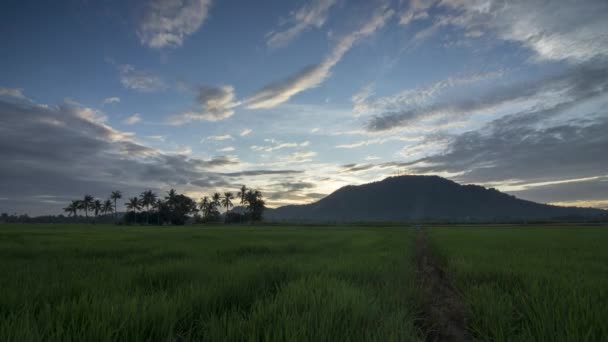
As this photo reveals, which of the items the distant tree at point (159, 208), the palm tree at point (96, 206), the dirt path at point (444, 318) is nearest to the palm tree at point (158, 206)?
the distant tree at point (159, 208)

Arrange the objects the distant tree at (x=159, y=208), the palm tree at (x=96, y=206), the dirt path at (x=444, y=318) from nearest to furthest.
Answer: the dirt path at (x=444, y=318)
the distant tree at (x=159, y=208)
the palm tree at (x=96, y=206)

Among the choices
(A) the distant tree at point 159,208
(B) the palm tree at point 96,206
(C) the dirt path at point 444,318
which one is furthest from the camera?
(B) the palm tree at point 96,206

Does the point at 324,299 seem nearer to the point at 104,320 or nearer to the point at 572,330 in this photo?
the point at 104,320

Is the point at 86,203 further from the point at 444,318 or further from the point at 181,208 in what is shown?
the point at 444,318

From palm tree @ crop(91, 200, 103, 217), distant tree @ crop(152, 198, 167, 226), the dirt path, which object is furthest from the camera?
palm tree @ crop(91, 200, 103, 217)

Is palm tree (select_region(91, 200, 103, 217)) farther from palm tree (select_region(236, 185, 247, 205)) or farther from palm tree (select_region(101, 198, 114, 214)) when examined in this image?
palm tree (select_region(236, 185, 247, 205))

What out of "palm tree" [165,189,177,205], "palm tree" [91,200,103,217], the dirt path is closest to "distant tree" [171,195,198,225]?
"palm tree" [165,189,177,205]

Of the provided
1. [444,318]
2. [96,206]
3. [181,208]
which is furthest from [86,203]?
[444,318]

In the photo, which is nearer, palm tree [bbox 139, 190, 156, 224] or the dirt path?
the dirt path

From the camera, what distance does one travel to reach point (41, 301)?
3082mm

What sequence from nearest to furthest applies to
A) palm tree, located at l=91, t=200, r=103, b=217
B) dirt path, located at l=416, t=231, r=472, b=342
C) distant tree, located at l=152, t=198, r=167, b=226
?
1. dirt path, located at l=416, t=231, r=472, b=342
2. distant tree, located at l=152, t=198, r=167, b=226
3. palm tree, located at l=91, t=200, r=103, b=217

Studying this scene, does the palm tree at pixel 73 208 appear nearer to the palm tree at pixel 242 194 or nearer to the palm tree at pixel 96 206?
the palm tree at pixel 96 206

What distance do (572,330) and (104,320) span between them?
12.8 feet

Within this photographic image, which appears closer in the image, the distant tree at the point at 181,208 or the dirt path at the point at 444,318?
the dirt path at the point at 444,318
